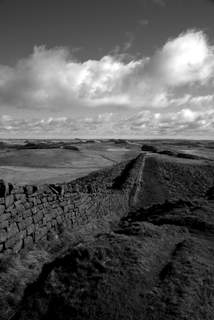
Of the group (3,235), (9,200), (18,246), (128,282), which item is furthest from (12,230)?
(128,282)

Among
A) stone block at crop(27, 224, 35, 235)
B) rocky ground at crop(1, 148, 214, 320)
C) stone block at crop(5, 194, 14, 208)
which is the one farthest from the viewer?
stone block at crop(27, 224, 35, 235)

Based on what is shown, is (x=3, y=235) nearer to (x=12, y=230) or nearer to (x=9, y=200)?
(x=12, y=230)

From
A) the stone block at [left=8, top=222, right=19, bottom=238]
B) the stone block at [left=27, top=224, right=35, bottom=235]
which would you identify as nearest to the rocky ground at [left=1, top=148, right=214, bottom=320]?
the stone block at [left=8, top=222, right=19, bottom=238]

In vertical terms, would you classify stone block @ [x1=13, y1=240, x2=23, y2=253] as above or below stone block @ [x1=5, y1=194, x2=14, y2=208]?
below

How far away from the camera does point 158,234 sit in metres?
8.41

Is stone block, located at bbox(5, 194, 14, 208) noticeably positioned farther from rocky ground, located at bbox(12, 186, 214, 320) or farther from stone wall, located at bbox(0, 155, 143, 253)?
rocky ground, located at bbox(12, 186, 214, 320)

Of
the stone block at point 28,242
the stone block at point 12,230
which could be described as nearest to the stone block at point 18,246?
the stone block at point 28,242

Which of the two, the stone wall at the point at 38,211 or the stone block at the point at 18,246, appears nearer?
the stone wall at the point at 38,211

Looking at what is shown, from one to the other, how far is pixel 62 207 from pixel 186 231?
4.89m

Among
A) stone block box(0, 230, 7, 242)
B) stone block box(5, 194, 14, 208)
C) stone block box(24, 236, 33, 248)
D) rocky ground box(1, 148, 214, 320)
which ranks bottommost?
stone block box(24, 236, 33, 248)

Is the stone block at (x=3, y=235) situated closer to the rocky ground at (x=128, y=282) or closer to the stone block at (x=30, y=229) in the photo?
the stone block at (x=30, y=229)

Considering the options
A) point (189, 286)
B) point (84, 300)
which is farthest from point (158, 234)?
point (84, 300)

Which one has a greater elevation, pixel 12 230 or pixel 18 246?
pixel 12 230

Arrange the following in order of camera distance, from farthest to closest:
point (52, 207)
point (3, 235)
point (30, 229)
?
point (52, 207), point (30, 229), point (3, 235)
